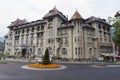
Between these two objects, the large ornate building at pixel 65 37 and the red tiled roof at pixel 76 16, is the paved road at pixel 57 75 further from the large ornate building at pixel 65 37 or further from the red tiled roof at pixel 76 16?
the red tiled roof at pixel 76 16

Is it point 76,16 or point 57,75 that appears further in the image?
point 76,16

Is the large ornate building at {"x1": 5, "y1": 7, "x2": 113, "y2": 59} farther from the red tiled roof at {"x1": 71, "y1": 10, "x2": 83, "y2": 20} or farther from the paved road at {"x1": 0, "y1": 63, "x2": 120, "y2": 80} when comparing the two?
the paved road at {"x1": 0, "y1": 63, "x2": 120, "y2": 80}

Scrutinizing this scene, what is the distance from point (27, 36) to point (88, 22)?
26461 millimetres

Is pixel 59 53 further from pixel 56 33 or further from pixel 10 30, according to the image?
pixel 10 30

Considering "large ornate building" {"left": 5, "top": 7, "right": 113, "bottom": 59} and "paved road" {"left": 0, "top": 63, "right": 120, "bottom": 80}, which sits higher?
"large ornate building" {"left": 5, "top": 7, "right": 113, "bottom": 59}

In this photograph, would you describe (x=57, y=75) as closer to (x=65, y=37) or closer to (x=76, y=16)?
(x=65, y=37)

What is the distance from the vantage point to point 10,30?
75.3 meters

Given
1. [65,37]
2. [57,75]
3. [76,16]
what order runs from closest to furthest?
[57,75] < [76,16] < [65,37]

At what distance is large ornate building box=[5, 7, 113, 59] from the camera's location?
52.8 metres

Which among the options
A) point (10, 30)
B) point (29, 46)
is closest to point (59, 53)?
point (29, 46)

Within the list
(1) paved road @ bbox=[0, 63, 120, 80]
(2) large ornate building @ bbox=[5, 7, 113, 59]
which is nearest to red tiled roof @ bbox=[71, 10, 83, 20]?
(2) large ornate building @ bbox=[5, 7, 113, 59]

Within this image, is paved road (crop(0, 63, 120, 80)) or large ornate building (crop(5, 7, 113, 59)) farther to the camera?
large ornate building (crop(5, 7, 113, 59))

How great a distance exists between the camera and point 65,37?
5512 centimetres

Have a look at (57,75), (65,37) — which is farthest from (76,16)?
(57,75)
